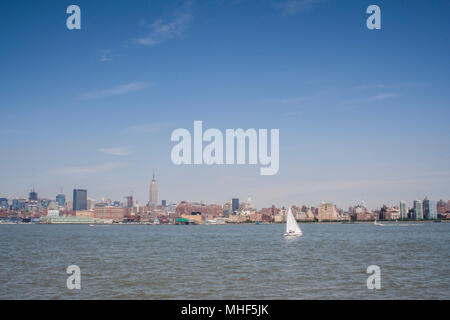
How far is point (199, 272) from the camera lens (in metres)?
31.4

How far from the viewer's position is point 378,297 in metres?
21.7

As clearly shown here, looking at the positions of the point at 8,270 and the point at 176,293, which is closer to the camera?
the point at 176,293
